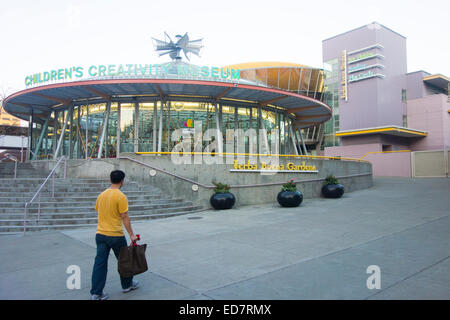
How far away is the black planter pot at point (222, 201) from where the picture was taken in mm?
14406

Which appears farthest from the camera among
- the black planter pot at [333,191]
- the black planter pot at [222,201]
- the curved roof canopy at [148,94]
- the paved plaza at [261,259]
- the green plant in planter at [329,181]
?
the curved roof canopy at [148,94]

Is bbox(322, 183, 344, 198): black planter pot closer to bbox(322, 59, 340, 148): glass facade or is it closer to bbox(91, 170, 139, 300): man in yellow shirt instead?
bbox(91, 170, 139, 300): man in yellow shirt

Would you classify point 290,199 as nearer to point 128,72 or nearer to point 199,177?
point 199,177

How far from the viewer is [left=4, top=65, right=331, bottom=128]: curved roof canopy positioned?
61.1 ft

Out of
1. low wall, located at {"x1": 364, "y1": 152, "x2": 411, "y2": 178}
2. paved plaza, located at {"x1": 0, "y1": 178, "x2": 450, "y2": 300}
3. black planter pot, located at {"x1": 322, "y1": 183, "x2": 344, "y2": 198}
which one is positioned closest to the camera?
paved plaza, located at {"x1": 0, "y1": 178, "x2": 450, "y2": 300}

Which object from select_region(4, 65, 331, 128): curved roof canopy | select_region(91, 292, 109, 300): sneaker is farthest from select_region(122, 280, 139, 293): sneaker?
select_region(4, 65, 331, 128): curved roof canopy

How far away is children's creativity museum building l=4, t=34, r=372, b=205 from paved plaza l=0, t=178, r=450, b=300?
5.07 metres

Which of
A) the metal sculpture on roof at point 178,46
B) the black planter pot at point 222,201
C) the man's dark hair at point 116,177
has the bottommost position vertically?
the black planter pot at point 222,201

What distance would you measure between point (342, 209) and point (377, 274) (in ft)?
28.2

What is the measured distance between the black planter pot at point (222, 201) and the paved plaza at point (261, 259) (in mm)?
3211

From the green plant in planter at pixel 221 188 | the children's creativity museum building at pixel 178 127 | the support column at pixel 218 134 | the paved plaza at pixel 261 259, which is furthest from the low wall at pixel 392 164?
the green plant in planter at pixel 221 188

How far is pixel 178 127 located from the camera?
70.7 feet

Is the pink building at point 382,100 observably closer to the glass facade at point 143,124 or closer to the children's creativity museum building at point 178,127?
the children's creativity museum building at point 178,127

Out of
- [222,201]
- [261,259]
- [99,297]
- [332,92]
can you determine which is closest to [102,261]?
[99,297]
